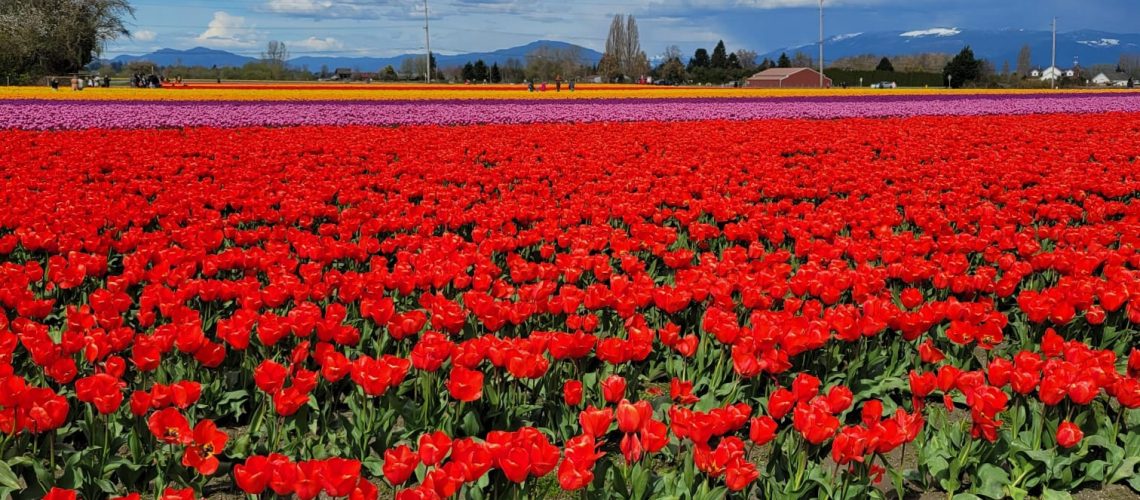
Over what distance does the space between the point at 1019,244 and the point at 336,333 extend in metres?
4.47

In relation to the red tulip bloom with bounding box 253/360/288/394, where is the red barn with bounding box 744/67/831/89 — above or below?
above

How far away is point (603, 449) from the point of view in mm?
3898

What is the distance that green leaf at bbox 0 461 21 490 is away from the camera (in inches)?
118

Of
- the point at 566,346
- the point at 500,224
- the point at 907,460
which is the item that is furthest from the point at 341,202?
the point at 907,460

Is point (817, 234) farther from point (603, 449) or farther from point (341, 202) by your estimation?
point (341, 202)

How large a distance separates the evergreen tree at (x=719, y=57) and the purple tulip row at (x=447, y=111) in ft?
307

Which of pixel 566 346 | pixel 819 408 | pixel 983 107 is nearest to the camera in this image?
pixel 819 408

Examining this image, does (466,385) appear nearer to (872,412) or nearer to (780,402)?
(780,402)

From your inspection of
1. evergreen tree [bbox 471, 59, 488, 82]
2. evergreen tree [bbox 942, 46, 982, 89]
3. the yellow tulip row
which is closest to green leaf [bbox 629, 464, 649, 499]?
the yellow tulip row

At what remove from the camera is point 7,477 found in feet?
9.92

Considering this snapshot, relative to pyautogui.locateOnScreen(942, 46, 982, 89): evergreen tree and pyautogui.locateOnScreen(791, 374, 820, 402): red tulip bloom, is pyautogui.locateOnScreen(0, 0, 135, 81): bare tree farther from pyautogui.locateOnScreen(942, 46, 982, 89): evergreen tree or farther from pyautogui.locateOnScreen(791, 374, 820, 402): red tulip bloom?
pyautogui.locateOnScreen(942, 46, 982, 89): evergreen tree

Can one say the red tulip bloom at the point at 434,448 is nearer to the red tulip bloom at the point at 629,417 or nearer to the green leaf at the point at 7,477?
the red tulip bloom at the point at 629,417

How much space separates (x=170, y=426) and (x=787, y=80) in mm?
91964

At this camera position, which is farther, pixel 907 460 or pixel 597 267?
pixel 597 267
